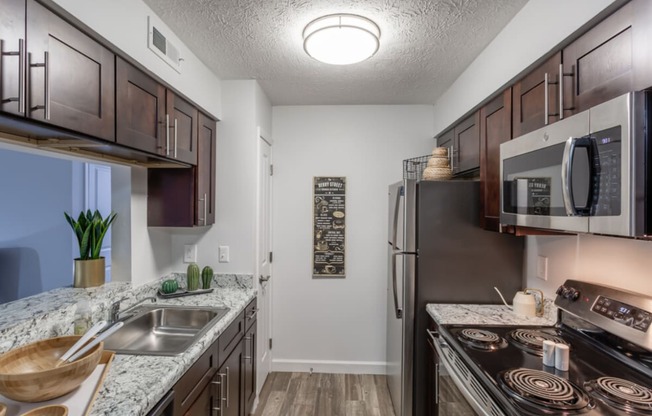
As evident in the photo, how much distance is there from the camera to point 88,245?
173 cm

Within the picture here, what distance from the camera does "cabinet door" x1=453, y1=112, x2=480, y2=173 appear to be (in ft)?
6.87

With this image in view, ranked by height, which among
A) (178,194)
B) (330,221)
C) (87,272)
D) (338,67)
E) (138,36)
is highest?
(338,67)

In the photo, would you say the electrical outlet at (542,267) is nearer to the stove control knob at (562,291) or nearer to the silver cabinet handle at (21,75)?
the stove control knob at (562,291)

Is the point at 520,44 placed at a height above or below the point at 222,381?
above

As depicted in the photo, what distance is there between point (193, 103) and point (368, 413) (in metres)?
2.47

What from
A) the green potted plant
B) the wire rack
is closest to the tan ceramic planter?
the green potted plant

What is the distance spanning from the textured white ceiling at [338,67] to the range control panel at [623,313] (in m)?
1.35

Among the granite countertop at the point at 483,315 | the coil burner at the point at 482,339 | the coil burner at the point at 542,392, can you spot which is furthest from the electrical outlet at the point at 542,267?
the coil burner at the point at 542,392

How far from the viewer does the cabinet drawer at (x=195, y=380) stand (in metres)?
1.28

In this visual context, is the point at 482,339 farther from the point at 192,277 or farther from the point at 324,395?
the point at 192,277

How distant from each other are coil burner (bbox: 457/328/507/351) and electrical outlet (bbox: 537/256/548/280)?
55 centimetres

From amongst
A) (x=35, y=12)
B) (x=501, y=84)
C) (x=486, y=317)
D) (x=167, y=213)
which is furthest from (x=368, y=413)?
(x=35, y=12)

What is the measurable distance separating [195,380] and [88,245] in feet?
3.03

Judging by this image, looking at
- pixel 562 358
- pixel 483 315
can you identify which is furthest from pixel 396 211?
pixel 562 358
